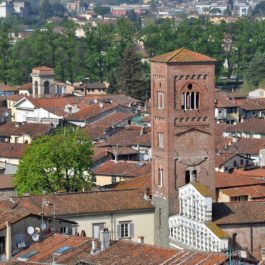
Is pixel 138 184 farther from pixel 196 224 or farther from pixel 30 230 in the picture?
pixel 30 230

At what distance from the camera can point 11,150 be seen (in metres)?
77.4

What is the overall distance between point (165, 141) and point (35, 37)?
85494mm

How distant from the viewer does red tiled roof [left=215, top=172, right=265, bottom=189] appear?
57875 mm

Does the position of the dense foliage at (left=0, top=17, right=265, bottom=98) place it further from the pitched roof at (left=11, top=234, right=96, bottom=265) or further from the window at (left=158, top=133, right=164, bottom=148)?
the pitched roof at (left=11, top=234, right=96, bottom=265)

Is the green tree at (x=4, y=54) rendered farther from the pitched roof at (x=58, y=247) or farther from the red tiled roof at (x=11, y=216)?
the pitched roof at (x=58, y=247)

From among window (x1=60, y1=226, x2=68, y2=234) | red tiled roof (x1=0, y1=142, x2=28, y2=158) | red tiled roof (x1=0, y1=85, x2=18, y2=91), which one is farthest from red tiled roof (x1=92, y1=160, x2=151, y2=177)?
red tiled roof (x1=0, y1=85, x2=18, y2=91)

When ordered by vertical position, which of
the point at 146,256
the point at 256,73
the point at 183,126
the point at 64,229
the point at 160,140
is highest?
the point at 183,126

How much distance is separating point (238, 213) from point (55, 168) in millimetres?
11023

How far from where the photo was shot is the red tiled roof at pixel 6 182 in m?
64.9

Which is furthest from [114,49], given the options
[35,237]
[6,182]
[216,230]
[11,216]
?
[35,237]

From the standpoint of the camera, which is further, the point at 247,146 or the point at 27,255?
the point at 247,146

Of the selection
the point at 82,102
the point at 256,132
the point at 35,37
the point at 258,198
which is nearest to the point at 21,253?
the point at 258,198

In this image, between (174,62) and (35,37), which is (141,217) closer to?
(174,62)

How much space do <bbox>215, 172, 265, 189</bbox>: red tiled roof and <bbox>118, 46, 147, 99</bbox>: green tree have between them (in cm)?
5178
